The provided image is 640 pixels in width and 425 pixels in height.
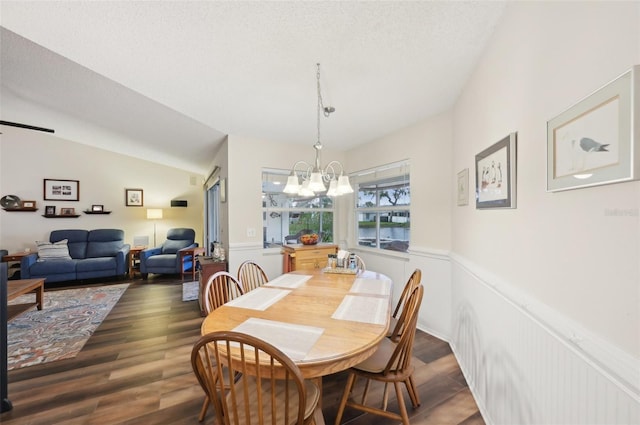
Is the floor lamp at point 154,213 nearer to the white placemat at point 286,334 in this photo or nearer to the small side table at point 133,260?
the small side table at point 133,260

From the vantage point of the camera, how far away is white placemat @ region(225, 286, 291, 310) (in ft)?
5.54

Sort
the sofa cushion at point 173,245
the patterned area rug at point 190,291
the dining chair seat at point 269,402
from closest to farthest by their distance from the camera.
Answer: the dining chair seat at point 269,402 < the patterned area rug at point 190,291 < the sofa cushion at point 173,245

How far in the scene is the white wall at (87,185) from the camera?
5.14m

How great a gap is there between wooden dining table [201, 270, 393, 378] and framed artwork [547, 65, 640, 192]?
104 centimetres

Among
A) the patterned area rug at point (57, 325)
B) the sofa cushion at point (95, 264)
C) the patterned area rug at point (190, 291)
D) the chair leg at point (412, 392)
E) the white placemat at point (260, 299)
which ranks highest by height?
the white placemat at point (260, 299)

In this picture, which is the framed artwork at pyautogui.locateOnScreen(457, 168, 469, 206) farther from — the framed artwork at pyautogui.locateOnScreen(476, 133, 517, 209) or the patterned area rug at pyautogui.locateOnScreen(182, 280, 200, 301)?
the patterned area rug at pyautogui.locateOnScreen(182, 280, 200, 301)

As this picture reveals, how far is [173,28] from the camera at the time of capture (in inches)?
59.9

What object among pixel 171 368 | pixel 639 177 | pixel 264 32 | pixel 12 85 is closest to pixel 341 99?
pixel 264 32

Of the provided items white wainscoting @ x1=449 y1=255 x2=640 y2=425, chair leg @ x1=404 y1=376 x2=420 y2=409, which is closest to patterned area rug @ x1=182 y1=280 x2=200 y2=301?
chair leg @ x1=404 y1=376 x2=420 y2=409

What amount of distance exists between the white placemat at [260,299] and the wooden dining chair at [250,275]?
0.48 meters

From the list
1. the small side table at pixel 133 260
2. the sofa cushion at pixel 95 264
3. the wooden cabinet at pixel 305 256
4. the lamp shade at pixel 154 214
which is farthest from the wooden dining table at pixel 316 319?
the lamp shade at pixel 154 214

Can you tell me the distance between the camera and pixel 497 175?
59.7 inches

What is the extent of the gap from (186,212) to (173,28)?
19.5 ft

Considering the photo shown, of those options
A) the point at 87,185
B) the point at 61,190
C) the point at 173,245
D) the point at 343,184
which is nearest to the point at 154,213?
the point at 173,245
